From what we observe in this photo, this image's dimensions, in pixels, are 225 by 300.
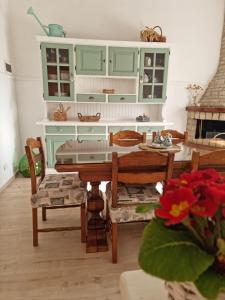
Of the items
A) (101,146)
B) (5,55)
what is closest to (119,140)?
(101,146)

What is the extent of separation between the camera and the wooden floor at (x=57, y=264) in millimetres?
1383

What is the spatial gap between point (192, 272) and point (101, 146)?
172cm

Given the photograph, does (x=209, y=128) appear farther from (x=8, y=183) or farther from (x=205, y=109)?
(x=8, y=183)

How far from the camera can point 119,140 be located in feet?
7.88

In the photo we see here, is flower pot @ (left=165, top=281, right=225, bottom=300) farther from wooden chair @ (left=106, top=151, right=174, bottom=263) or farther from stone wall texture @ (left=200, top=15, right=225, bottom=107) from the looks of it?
stone wall texture @ (left=200, top=15, right=225, bottom=107)

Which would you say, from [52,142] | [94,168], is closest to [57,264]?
[94,168]

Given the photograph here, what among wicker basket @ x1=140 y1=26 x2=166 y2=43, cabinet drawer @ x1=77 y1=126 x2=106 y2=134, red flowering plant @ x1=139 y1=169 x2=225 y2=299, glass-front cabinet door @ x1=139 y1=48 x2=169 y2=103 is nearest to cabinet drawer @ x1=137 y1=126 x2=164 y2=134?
glass-front cabinet door @ x1=139 y1=48 x2=169 y2=103

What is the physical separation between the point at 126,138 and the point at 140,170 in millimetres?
959

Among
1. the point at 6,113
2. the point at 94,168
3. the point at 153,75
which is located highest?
the point at 153,75

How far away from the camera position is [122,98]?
354 centimetres

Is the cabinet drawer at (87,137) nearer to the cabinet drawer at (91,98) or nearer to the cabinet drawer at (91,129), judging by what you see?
the cabinet drawer at (91,129)

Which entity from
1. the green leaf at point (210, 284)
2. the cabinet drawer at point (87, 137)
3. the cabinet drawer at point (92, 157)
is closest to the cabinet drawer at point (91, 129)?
the cabinet drawer at point (87, 137)

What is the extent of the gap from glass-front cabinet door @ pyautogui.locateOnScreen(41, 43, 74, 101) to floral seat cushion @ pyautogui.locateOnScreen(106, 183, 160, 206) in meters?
2.11

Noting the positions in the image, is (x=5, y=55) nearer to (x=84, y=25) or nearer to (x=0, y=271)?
(x=84, y=25)
